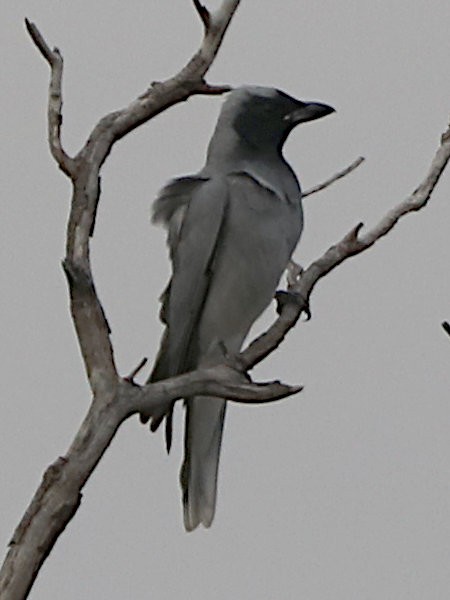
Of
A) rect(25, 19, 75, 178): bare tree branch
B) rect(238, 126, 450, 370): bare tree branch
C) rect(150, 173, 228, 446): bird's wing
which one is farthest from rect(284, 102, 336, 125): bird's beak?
rect(25, 19, 75, 178): bare tree branch

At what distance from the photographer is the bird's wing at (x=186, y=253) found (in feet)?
25.0

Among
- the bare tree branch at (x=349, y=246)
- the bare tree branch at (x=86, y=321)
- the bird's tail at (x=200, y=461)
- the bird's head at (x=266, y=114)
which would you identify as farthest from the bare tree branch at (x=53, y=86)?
the bird's tail at (x=200, y=461)

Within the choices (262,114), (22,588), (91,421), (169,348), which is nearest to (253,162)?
(262,114)

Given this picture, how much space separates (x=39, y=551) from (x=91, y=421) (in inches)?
19.3

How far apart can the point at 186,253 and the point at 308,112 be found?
3.18ft

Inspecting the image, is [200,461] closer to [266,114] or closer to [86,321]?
[266,114]

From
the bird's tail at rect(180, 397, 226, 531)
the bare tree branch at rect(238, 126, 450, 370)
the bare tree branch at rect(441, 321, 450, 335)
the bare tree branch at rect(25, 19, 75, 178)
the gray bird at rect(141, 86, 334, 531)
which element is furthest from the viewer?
the bird's tail at rect(180, 397, 226, 531)

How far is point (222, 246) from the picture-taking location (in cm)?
770

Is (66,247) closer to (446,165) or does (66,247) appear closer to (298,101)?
(446,165)

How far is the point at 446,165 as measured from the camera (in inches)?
272

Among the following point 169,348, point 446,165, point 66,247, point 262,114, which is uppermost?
point 262,114

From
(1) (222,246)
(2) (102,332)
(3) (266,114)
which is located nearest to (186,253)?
(1) (222,246)

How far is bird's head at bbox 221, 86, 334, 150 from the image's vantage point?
805 cm

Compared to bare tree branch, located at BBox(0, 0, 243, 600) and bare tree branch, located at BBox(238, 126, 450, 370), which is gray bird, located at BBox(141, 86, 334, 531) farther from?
bare tree branch, located at BBox(0, 0, 243, 600)
